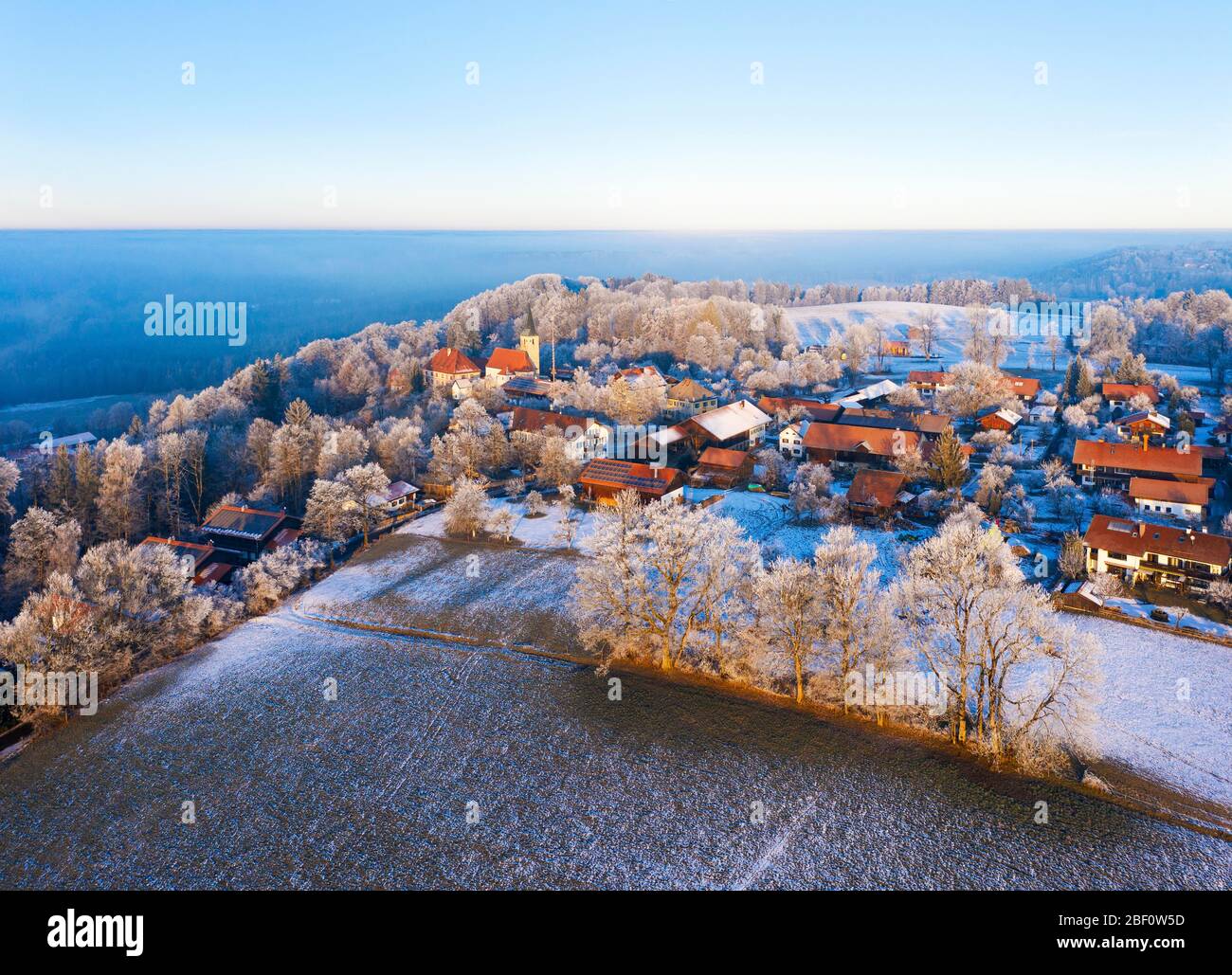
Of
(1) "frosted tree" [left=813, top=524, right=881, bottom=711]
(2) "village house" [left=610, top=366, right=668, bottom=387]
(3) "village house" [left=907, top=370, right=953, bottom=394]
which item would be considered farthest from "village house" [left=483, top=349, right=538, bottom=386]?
(1) "frosted tree" [left=813, top=524, right=881, bottom=711]

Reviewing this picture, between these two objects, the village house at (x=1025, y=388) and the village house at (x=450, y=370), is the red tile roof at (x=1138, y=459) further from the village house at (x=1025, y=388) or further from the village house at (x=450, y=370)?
the village house at (x=450, y=370)

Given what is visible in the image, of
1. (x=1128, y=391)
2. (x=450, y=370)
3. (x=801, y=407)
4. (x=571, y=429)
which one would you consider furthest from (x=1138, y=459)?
(x=450, y=370)

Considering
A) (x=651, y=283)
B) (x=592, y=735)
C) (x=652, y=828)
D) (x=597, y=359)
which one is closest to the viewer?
(x=652, y=828)

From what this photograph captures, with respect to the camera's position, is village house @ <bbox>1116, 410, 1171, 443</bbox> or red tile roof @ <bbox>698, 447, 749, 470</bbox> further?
village house @ <bbox>1116, 410, 1171, 443</bbox>

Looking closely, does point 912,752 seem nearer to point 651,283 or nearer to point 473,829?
point 473,829

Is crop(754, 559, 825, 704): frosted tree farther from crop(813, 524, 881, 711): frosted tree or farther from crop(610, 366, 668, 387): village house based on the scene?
crop(610, 366, 668, 387): village house

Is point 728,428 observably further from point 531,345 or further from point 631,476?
point 531,345
